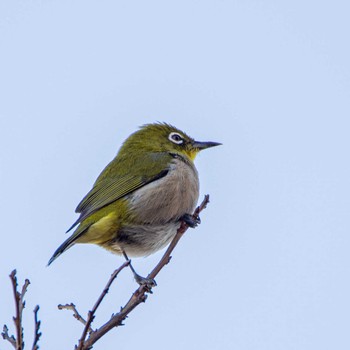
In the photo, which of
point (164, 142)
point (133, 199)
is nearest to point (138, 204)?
point (133, 199)

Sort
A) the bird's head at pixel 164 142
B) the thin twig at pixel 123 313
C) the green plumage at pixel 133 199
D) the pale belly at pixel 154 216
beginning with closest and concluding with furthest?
the thin twig at pixel 123 313, the green plumage at pixel 133 199, the pale belly at pixel 154 216, the bird's head at pixel 164 142

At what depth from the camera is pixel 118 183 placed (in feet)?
24.5

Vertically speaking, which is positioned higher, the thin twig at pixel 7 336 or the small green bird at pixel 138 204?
the small green bird at pixel 138 204

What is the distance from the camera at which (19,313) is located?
11.3 ft

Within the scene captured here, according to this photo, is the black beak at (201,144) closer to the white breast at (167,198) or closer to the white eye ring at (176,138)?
the white eye ring at (176,138)

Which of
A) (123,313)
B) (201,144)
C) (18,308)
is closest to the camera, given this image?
(18,308)

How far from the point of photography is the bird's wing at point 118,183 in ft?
23.3

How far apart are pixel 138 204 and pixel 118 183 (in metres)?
0.58

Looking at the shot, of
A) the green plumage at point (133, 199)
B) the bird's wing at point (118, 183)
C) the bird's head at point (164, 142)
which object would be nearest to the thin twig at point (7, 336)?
the green plumage at point (133, 199)

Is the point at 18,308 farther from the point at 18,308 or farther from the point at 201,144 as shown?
the point at 201,144

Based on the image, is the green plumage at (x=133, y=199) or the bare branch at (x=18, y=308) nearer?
the bare branch at (x=18, y=308)

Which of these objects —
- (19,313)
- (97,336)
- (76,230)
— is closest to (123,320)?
(97,336)

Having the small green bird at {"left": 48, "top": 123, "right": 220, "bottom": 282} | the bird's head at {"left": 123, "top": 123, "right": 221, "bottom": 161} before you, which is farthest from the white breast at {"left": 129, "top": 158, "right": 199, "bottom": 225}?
the bird's head at {"left": 123, "top": 123, "right": 221, "bottom": 161}

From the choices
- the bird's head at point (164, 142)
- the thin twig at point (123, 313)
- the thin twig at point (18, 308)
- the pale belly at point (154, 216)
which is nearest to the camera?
the thin twig at point (18, 308)
